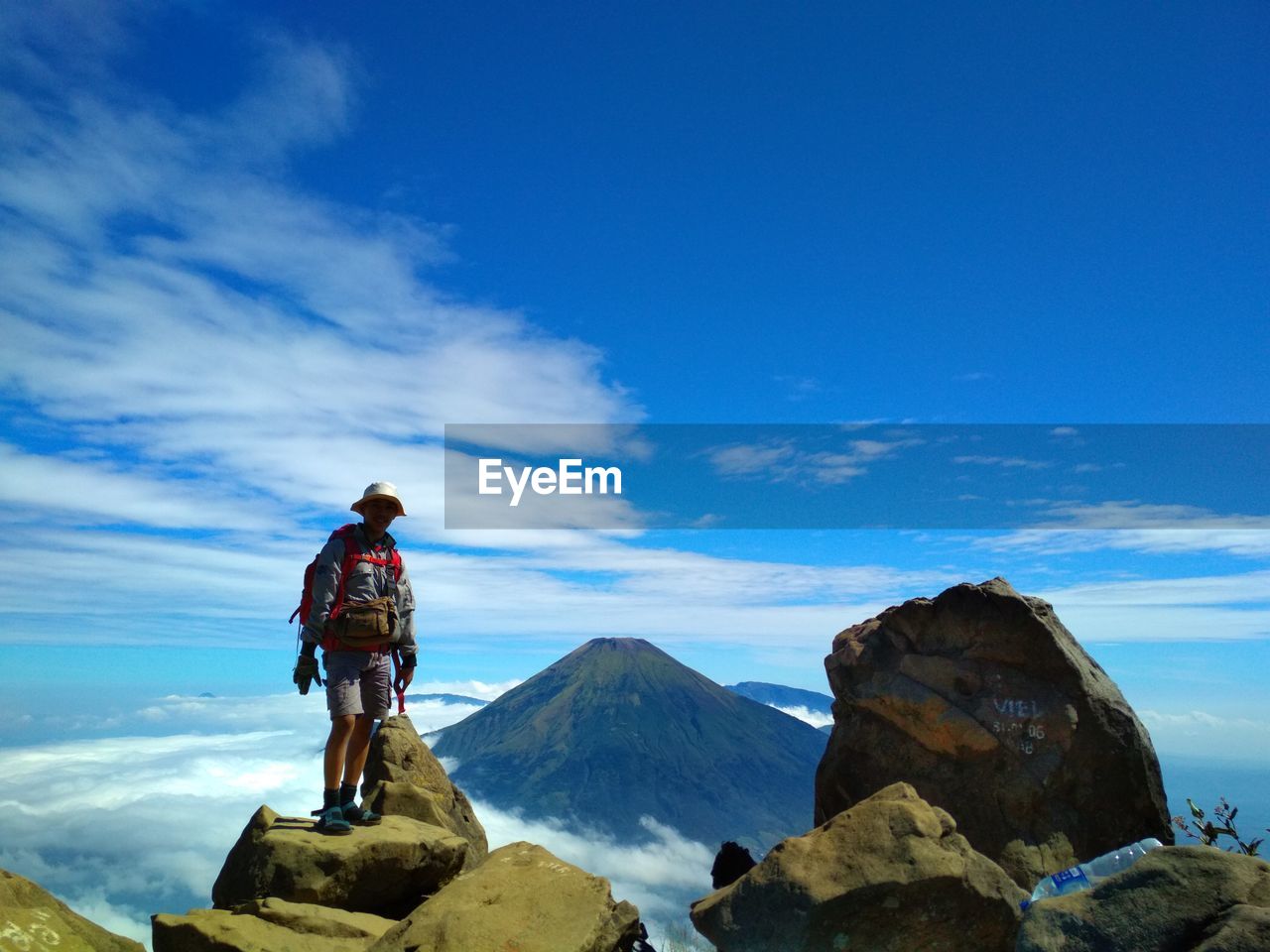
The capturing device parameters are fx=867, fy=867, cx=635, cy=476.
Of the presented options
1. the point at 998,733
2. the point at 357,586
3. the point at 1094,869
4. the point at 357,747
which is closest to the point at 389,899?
the point at 357,747

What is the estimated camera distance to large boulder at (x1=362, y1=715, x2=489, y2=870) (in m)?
13.0

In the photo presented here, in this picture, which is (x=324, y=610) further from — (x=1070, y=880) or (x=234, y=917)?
(x=1070, y=880)

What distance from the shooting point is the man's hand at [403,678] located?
11836mm

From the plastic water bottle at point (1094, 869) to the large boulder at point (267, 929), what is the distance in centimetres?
833

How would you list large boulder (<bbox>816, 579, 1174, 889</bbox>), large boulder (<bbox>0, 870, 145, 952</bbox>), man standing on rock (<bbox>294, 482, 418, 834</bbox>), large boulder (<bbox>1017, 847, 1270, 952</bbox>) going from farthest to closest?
large boulder (<bbox>816, 579, 1174, 889</bbox>) < man standing on rock (<bbox>294, 482, 418, 834</bbox>) < large boulder (<bbox>0, 870, 145, 952</bbox>) < large boulder (<bbox>1017, 847, 1270, 952</bbox>)

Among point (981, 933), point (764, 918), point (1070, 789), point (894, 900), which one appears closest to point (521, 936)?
point (764, 918)

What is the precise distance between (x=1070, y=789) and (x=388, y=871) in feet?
34.4

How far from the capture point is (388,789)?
12.9 metres

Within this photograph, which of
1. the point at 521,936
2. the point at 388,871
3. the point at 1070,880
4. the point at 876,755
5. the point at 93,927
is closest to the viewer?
the point at 521,936

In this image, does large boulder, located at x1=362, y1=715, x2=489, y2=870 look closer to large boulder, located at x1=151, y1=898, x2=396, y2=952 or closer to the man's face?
large boulder, located at x1=151, y1=898, x2=396, y2=952

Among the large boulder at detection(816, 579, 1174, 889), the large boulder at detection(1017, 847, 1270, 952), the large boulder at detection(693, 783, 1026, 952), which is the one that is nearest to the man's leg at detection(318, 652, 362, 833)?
the large boulder at detection(693, 783, 1026, 952)

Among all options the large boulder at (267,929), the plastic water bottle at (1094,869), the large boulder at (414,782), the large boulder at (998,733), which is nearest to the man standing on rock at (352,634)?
the large boulder at (267,929)

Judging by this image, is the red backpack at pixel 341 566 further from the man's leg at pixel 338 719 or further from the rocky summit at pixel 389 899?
the rocky summit at pixel 389 899

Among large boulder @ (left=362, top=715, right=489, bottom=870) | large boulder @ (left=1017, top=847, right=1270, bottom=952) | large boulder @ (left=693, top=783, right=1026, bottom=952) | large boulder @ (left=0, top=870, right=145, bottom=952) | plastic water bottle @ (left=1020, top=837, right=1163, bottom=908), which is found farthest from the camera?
large boulder @ (left=362, top=715, right=489, bottom=870)
